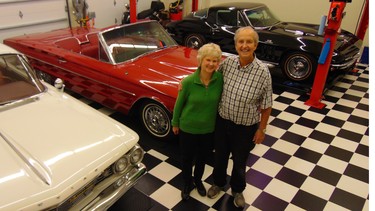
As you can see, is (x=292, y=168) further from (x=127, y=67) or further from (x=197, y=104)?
(x=127, y=67)

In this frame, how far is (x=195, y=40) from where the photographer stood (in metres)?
6.63

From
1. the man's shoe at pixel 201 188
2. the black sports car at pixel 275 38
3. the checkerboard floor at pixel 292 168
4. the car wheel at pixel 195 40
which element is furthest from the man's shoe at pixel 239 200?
the car wheel at pixel 195 40

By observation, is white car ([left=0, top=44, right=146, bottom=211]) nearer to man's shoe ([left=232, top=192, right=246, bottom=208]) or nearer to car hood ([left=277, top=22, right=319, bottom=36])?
man's shoe ([left=232, top=192, right=246, bottom=208])

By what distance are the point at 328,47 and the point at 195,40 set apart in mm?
3043

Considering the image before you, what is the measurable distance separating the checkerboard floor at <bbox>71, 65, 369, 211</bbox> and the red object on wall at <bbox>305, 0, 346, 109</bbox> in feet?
0.61

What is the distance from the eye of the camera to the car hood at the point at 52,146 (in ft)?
5.85

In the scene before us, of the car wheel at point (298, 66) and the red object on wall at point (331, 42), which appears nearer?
the red object on wall at point (331, 42)

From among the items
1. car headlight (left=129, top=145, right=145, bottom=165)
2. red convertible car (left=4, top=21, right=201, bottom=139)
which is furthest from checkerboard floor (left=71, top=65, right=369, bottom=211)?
car headlight (left=129, top=145, right=145, bottom=165)

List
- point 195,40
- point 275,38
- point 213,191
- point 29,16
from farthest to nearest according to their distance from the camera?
point 195,40 → point 29,16 → point 275,38 → point 213,191

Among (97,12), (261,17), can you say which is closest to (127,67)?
(261,17)

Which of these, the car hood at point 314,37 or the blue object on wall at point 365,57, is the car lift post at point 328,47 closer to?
the car hood at point 314,37

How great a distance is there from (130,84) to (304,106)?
3020 mm

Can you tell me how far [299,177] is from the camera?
320 centimetres

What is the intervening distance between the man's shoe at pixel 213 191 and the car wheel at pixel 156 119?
0.92 meters
